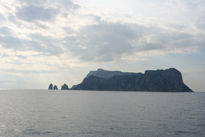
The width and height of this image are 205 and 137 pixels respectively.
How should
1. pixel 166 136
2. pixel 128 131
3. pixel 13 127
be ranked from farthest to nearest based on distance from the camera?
pixel 13 127
pixel 128 131
pixel 166 136

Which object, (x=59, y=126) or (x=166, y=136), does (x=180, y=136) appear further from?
(x=59, y=126)

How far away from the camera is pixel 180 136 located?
1598 inches

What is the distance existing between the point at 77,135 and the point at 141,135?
12239 millimetres

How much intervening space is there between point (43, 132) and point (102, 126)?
1323 centimetres

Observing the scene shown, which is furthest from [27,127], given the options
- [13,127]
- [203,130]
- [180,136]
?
[203,130]

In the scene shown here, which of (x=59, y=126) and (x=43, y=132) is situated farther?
(x=59, y=126)

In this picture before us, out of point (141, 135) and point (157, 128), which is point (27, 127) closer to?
point (141, 135)

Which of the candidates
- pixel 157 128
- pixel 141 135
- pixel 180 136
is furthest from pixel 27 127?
pixel 180 136

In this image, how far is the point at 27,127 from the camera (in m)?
47.2

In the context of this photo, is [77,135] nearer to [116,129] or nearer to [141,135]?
[116,129]

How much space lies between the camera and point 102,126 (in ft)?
159

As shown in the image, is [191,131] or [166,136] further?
[191,131]

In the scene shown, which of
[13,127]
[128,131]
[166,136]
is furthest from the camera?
[13,127]

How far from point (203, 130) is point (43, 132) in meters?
34.1
